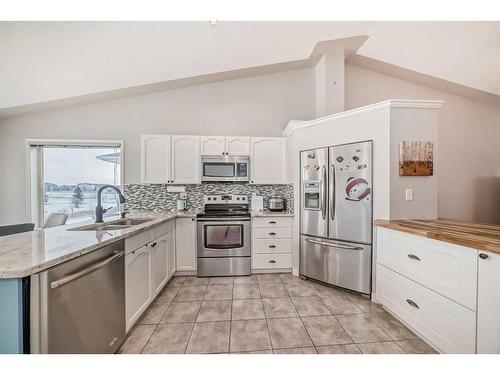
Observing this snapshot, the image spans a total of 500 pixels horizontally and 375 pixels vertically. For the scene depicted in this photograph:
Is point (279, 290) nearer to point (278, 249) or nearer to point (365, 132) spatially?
point (278, 249)

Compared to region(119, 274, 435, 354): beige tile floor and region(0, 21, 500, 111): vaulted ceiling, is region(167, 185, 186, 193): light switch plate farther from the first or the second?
region(0, 21, 500, 111): vaulted ceiling

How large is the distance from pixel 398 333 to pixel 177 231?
8.90 ft

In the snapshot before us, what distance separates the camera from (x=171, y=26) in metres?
2.84

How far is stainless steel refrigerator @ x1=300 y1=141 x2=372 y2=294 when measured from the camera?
94.3 inches

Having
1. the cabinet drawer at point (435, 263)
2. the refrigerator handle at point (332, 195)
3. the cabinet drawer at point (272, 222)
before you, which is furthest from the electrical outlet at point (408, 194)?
the cabinet drawer at point (272, 222)

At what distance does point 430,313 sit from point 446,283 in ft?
1.04

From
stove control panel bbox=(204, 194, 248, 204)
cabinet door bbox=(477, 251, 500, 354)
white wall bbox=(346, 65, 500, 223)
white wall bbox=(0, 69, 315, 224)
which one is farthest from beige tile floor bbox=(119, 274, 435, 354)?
white wall bbox=(346, 65, 500, 223)

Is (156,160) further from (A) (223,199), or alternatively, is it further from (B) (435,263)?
(B) (435,263)

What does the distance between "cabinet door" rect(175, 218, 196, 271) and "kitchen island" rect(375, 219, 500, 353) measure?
7.82 ft

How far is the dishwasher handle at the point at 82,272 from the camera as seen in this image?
106 centimetres

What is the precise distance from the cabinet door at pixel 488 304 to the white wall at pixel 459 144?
311cm

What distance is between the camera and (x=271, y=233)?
3.07 metres

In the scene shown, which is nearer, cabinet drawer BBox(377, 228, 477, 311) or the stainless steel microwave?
cabinet drawer BBox(377, 228, 477, 311)

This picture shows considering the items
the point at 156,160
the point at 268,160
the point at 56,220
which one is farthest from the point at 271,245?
the point at 56,220
